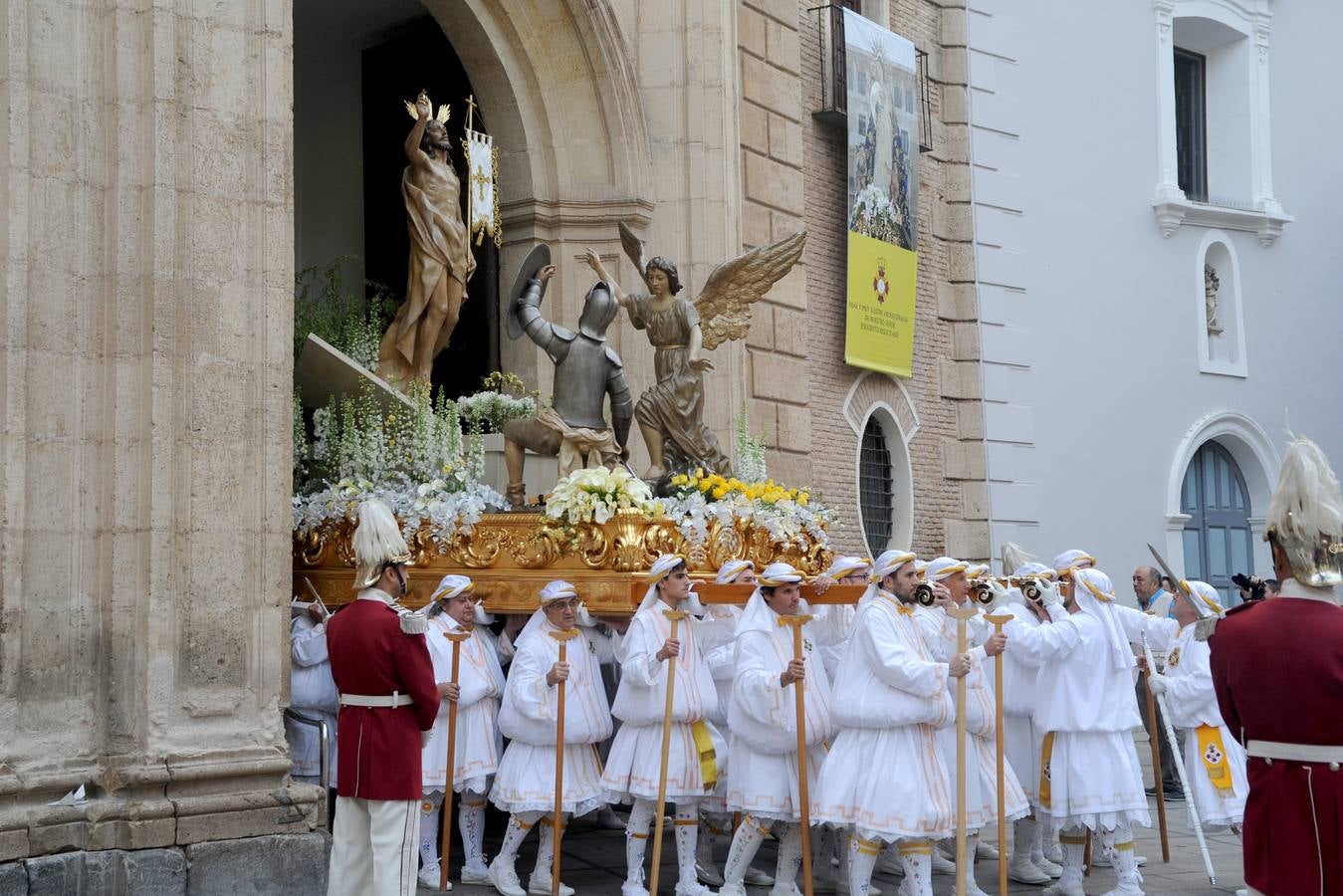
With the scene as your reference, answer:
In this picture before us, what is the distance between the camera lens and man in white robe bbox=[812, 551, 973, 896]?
332 inches

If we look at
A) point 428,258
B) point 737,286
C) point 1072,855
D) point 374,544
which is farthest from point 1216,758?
point 428,258

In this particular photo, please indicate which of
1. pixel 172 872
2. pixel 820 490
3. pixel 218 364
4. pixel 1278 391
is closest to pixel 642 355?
pixel 820 490

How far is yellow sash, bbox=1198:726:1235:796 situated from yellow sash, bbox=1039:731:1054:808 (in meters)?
1.29

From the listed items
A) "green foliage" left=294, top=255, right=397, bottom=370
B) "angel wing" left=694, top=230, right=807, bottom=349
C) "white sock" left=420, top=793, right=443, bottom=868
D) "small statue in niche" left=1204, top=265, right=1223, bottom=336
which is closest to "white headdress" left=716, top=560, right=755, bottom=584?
"white sock" left=420, top=793, right=443, bottom=868

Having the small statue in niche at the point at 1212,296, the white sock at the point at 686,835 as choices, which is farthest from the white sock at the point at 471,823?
the small statue in niche at the point at 1212,296

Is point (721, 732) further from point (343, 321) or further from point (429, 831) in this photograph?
point (343, 321)

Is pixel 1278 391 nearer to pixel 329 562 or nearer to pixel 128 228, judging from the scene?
pixel 329 562

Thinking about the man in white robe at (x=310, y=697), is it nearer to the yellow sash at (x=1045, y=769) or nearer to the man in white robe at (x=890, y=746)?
the man in white robe at (x=890, y=746)

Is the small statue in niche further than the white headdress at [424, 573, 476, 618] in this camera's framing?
Yes

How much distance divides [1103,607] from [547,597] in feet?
10.4

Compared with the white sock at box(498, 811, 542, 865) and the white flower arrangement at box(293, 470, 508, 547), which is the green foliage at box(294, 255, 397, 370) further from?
the white sock at box(498, 811, 542, 865)

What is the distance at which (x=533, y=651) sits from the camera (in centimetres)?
962

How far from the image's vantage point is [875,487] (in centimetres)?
1700

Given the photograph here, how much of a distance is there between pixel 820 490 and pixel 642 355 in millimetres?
3015
